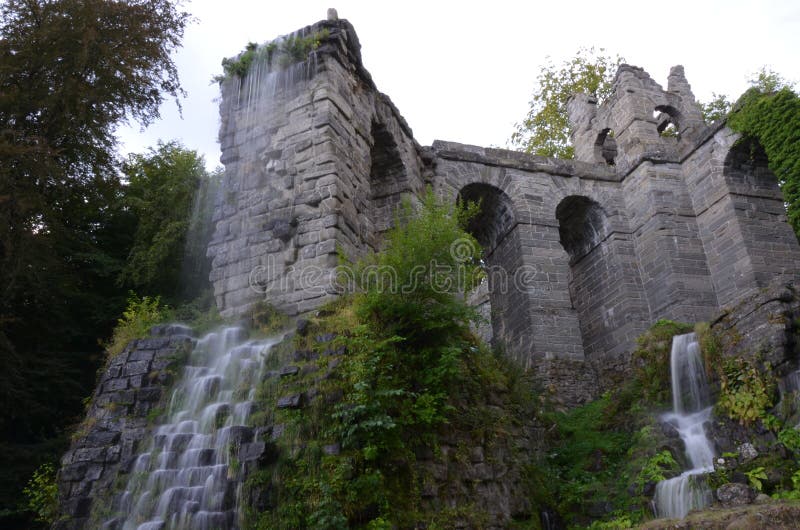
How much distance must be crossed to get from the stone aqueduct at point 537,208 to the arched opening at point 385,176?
3 centimetres

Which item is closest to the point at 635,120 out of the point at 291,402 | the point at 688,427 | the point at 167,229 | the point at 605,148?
the point at 605,148

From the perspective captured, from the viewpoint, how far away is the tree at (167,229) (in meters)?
12.0

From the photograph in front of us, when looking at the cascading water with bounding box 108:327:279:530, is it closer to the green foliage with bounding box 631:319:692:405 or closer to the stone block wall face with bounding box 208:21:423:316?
the stone block wall face with bounding box 208:21:423:316

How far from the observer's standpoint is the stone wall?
20.3ft

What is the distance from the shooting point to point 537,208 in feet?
46.4

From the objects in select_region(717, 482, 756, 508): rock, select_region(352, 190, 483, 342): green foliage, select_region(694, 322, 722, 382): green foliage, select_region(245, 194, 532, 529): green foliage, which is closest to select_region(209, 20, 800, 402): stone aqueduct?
select_region(352, 190, 483, 342): green foliage

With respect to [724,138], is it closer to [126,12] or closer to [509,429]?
[509,429]

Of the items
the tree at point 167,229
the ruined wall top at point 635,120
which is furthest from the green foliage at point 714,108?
the tree at point 167,229

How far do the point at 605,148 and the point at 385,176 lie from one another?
7742mm

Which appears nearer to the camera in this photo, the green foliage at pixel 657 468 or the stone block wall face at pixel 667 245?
the green foliage at pixel 657 468

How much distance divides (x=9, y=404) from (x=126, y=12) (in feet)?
21.2

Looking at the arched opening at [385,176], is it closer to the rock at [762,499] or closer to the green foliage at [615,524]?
the green foliage at [615,524]

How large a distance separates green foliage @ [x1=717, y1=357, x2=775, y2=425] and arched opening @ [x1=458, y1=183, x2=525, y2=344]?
533 centimetres

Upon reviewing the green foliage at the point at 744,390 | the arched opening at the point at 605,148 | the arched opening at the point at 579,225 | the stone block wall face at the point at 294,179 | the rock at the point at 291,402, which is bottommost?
the rock at the point at 291,402
